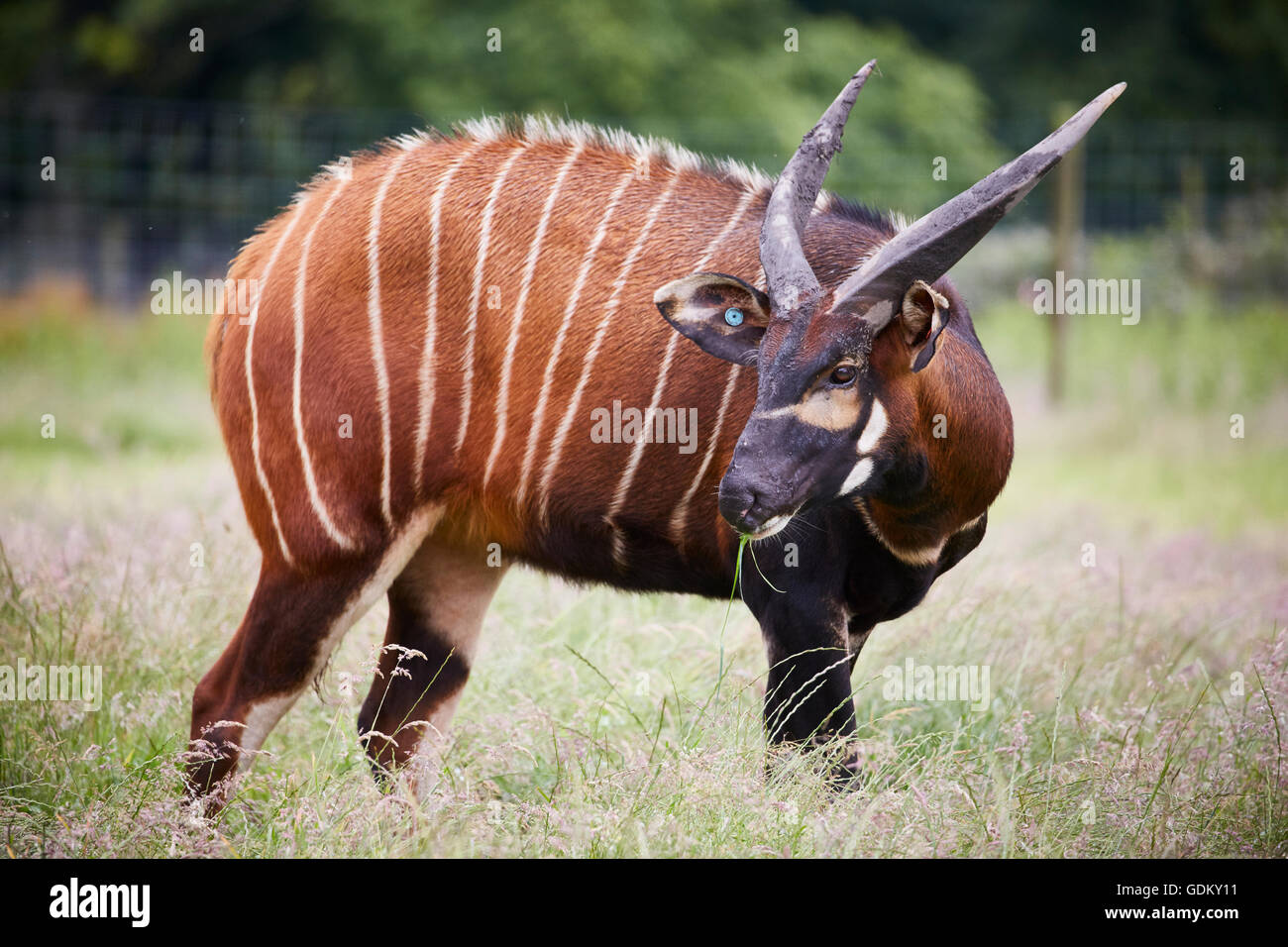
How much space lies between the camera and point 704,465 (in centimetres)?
427

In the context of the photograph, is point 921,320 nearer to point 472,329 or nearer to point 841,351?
point 841,351

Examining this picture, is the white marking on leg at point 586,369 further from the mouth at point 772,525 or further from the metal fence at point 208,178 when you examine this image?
the metal fence at point 208,178

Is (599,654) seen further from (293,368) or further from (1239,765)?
(1239,765)

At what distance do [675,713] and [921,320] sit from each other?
1.63 m

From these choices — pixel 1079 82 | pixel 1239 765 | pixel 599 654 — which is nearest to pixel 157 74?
pixel 1079 82

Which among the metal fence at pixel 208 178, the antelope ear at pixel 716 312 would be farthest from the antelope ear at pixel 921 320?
the metal fence at pixel 208 178

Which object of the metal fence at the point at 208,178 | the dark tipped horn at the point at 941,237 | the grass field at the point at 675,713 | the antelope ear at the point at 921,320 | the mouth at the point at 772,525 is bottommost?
the grass field at the point at 675,713

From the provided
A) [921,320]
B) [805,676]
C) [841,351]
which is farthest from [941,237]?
[805,676]

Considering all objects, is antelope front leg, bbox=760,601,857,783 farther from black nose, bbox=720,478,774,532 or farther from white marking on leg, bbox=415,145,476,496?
white marking on leg, bbox=415,145,476,496

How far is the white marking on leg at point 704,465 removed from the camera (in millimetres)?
4258

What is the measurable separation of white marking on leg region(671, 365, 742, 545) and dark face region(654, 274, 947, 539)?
358mm

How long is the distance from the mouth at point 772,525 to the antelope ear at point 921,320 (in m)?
0.55

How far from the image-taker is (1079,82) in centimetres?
2417
